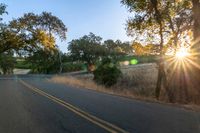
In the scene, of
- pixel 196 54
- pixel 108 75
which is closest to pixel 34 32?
pixel 108 75

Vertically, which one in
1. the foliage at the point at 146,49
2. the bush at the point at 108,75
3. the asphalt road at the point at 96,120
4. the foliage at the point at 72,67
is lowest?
the foliage at the point at 72,67

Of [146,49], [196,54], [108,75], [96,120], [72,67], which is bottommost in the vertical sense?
[72,67]

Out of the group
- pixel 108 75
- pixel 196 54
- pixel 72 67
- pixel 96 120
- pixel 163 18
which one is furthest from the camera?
pixel 72 67

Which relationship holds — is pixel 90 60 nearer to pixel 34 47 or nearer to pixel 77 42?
pixel 77 42

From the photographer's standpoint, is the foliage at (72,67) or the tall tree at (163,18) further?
the foliage at (72,67)

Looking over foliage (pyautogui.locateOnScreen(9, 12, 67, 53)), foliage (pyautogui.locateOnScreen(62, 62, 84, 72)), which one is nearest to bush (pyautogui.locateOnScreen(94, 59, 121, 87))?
foliage (pyautogui.locateOnScreen(9, 12, 67, 53))

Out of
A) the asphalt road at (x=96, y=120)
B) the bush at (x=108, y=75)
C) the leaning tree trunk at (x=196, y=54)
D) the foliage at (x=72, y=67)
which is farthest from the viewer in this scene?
the foliage at (x=72, y=67)

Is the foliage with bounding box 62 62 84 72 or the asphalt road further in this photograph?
the foliage with bounding box 62 62 84 72

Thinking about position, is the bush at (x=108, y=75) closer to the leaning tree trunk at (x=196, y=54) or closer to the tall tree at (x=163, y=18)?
the tall tree at (x=163, y=18)

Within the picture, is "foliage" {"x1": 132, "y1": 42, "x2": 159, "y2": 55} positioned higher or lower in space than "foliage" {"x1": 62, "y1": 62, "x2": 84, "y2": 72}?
higher

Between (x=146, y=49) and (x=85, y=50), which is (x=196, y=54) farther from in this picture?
(x=85, y=50)

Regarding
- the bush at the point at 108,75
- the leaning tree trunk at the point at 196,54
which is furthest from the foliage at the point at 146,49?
the bush at the point at 108,75

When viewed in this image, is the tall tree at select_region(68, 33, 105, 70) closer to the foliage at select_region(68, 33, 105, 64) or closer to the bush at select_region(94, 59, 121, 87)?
the foliage at select_region(68, 33, 105, 64)

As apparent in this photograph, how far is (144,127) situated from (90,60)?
95.9 meters
